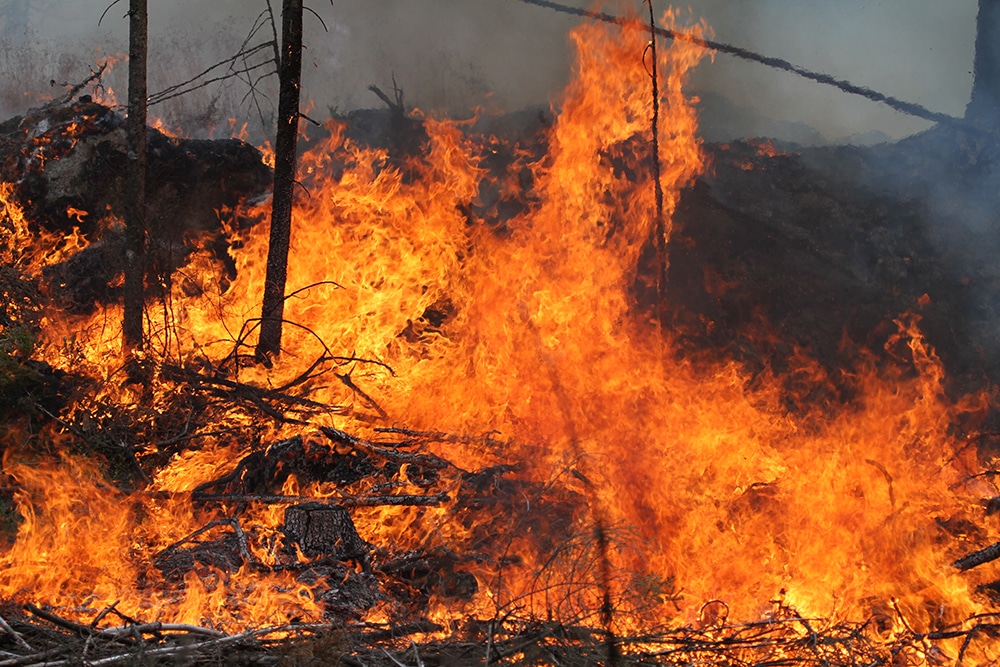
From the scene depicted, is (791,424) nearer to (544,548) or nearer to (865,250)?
(544,548)

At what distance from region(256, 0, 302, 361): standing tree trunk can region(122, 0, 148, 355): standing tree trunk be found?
4.95 ft

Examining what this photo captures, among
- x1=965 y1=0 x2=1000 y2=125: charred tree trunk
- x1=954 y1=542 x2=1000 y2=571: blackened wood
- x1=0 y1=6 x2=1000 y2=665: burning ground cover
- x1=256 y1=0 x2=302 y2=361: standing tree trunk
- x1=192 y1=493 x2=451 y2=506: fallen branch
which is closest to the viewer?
x1=0 y1=6 x2=1000 y2=665: burning ground cover

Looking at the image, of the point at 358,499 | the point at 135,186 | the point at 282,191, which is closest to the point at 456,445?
the point at 358,499

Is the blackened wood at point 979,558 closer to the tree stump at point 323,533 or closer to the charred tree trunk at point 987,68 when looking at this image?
the tree stump at point 323,533

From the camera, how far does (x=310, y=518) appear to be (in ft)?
19.2

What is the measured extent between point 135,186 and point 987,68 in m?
14.7

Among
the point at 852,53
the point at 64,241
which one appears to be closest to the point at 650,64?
the point at 64,241

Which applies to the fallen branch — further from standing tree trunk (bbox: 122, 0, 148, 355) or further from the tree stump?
standing tree trunk (bbox: 122, 0, 148, 355)

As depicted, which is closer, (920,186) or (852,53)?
(920,186)

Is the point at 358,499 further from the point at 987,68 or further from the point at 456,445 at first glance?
the point at 987,68

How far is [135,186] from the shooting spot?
8703mm

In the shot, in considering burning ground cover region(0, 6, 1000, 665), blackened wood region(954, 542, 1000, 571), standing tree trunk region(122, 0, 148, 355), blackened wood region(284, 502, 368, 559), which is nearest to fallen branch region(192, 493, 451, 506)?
burning ground cover region(0, 6, 1000, 665)

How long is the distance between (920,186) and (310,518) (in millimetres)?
13363

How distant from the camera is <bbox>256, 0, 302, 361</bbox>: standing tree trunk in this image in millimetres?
8695
